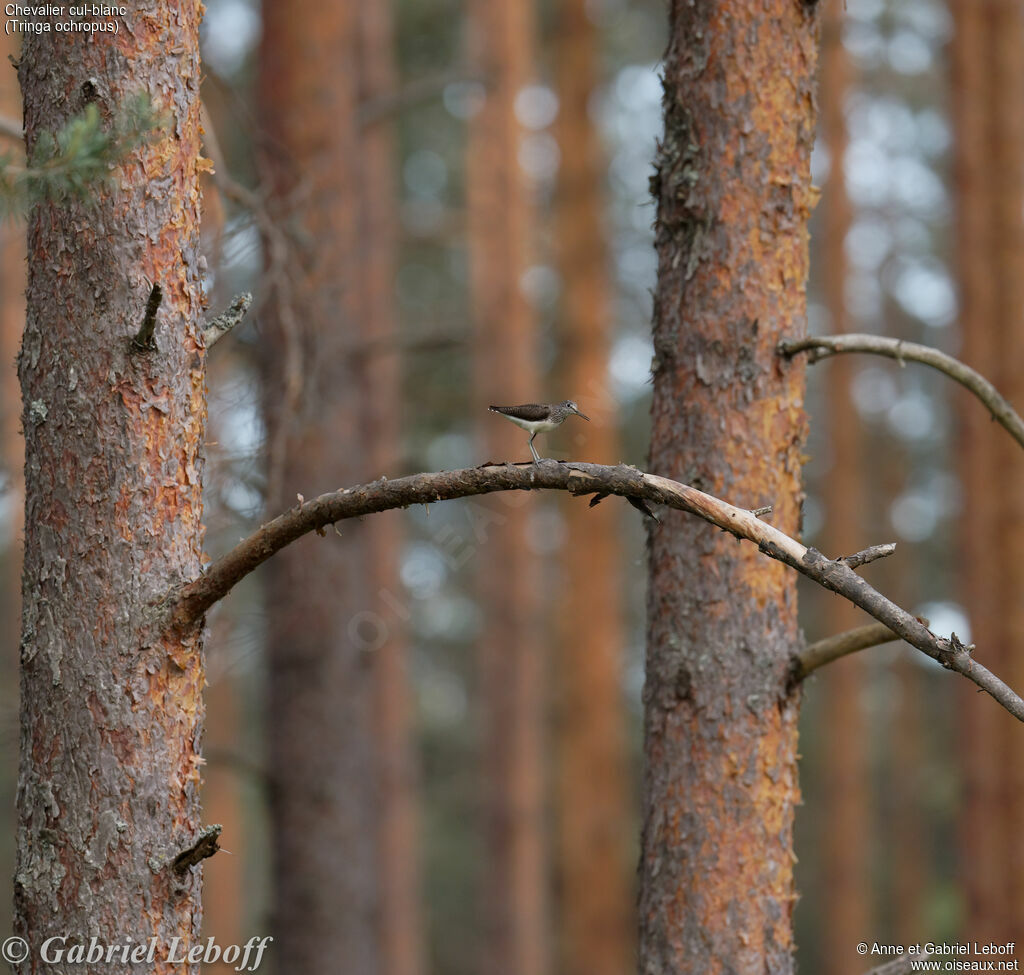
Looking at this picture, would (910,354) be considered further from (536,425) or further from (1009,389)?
(1009,389)

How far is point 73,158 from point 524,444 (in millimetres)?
7781

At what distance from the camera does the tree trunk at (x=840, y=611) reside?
11547 mm

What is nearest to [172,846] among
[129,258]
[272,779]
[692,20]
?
[129,258]

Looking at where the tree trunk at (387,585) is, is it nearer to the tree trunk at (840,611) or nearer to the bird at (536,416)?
the tree trunk at (840,611)

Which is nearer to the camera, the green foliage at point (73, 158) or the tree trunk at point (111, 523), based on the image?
the green foliage at point (73, 158)

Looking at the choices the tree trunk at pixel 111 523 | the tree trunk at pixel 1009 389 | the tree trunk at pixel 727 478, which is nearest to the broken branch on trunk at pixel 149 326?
the tree trunk at pixel 111 523

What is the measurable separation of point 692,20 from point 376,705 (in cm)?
857

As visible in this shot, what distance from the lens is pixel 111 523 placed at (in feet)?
7.50

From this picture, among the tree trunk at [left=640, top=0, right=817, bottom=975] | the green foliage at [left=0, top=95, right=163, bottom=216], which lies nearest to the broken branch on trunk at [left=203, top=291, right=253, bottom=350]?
the green foliage at [left=0, top=95, right=163, bottom=216]

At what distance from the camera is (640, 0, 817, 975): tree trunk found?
2.90 meters

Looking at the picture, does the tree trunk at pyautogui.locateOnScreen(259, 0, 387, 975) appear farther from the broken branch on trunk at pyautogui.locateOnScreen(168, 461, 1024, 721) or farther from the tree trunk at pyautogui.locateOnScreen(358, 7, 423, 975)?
the broken branch on trunk at pyautogui.locateOnScreen(168, 461, 1024, 721)

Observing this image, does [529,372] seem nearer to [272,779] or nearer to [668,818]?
[272,779]

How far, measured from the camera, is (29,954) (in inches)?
88.9

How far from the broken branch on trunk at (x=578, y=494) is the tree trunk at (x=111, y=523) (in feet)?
0.51
